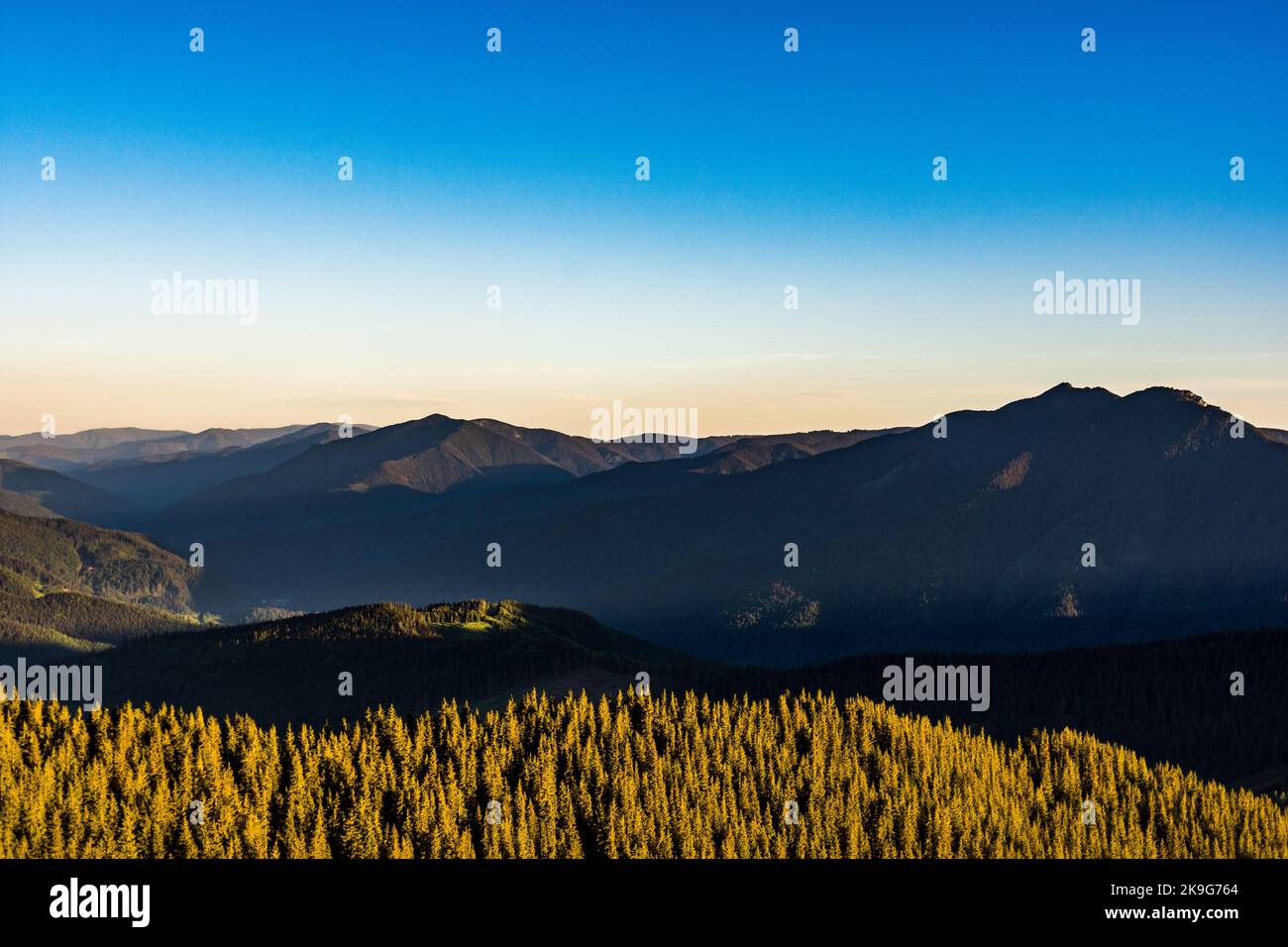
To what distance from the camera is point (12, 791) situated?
405 ft

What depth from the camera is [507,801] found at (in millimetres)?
160375

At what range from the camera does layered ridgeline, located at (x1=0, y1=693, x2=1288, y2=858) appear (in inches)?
5123

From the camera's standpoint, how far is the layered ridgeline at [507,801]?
130 meters

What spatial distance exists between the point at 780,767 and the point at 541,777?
141 feet
